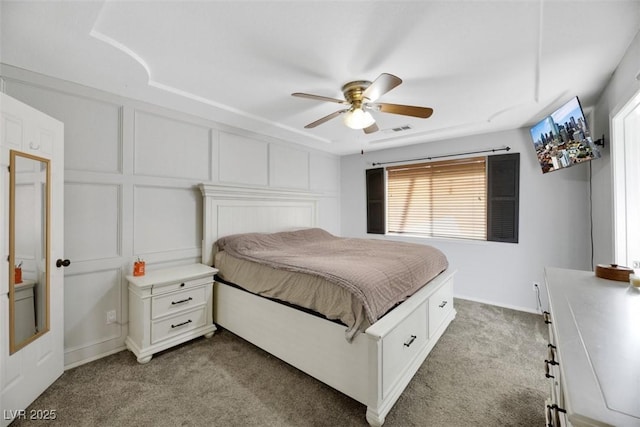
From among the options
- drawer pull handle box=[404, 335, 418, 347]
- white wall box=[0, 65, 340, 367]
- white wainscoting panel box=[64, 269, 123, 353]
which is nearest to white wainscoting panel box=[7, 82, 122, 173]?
white wall box=[0, 65, 340, 367]

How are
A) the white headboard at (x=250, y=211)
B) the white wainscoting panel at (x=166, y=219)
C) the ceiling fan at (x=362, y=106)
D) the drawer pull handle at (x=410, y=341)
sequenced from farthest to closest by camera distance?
the white headboard at (x=250, y=211) → the white wainscoting panel at (x=166, y=219) → the ceiling fan at (x=362, y=106) → the drawer pull handle at (x=410, y=341)

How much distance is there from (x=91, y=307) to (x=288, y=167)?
286 cm

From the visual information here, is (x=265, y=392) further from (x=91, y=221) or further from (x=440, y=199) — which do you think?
(x=440, y=199)

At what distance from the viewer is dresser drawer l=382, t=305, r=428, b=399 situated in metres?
1.66

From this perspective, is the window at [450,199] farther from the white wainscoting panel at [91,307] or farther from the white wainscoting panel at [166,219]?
the white wainscoting panel at [91,307]

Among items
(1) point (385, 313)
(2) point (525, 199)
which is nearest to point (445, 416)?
(1) point (385, 313)

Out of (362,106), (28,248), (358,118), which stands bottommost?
(28,248)

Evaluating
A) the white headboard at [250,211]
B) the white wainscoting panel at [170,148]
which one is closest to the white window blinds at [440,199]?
the white headboard at [250,211]

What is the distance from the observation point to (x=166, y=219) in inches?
108

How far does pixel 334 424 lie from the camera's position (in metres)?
1.61

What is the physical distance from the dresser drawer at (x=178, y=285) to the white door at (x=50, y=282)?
0.64m

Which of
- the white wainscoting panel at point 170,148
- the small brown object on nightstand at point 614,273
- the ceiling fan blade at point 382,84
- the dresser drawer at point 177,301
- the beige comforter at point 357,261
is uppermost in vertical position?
the ceiling fan blade at point 382,84

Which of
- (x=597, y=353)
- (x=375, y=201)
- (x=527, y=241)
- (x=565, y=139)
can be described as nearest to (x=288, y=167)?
(x=375, y=201)

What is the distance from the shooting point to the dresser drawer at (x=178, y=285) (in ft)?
7.48
